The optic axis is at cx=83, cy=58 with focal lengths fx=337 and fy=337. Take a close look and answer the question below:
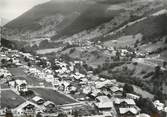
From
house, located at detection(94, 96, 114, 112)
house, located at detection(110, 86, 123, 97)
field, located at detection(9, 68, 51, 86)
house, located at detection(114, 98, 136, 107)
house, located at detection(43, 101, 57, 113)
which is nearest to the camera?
house, located at detection(43, 101, 57, 113)

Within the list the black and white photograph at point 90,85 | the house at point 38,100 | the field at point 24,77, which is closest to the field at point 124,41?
the black and white photograph at point 90,85

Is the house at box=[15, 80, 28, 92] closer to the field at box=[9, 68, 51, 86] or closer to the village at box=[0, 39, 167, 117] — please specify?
the village at box=[0, 39, 167, 117]

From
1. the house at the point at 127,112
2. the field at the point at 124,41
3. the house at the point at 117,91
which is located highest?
the field at the point at 124,41

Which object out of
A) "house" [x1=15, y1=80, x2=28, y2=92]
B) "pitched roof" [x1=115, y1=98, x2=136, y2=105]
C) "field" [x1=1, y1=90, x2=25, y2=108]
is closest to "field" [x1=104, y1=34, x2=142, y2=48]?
"house" [x1=15, y1=80, x2=28, y2=92]

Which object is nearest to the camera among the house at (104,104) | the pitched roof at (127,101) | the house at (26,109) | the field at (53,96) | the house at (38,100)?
the house at (26,109)

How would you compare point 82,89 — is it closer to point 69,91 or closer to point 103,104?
point 69,91

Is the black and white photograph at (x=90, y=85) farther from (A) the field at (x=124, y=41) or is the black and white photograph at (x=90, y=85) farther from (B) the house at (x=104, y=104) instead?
(A) the field at (x=124, y=41)

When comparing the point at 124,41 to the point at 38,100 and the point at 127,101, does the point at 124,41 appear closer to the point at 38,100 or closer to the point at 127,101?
the point at 127,101

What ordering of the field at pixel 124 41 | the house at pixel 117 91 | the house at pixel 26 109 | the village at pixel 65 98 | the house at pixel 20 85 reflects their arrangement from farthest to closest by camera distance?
the field at pixel 124 41, the house at pixel 20 85, the house at pixel 117 91, the village at pixel 65 98, the house at pixel 26 109

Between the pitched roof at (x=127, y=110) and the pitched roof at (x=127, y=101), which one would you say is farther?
the pitched roof at (x=127, y=101)
